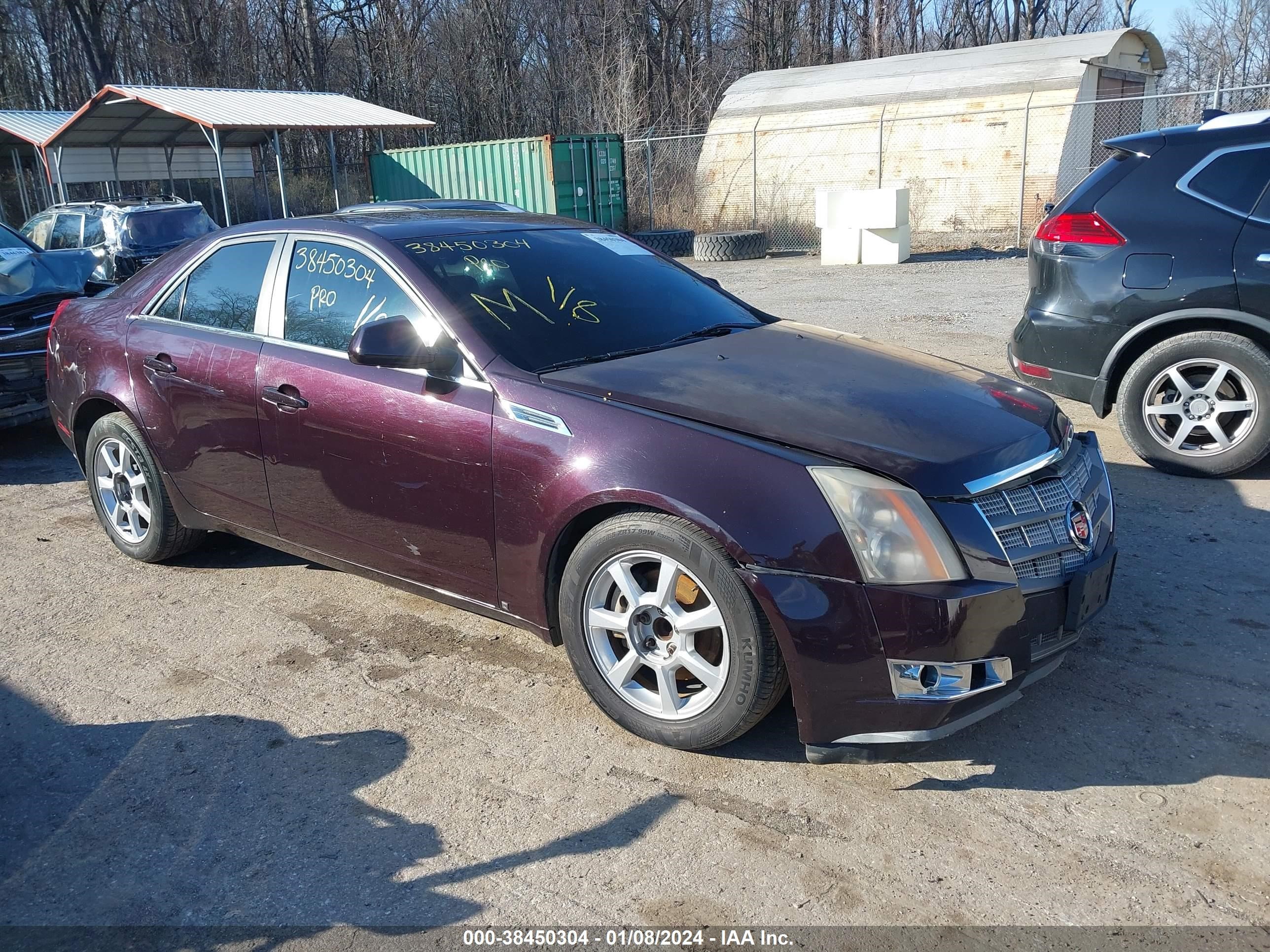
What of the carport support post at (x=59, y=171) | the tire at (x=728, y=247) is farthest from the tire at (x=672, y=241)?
the carport support post at (x=59, y=171)

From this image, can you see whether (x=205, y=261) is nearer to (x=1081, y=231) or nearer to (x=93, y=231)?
(x=1081, y=231)

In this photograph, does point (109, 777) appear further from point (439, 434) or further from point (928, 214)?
point (928, 214)

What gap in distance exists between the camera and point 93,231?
14.5 meters

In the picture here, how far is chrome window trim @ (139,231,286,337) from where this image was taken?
4.41 meters

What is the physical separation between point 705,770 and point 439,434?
59.0 inches

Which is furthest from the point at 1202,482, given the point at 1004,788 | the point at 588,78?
the point at 588,78

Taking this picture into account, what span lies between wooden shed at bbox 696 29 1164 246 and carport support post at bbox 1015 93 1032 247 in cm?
6

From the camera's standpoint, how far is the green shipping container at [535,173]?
2186 centimetres

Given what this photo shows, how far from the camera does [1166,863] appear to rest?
2723 millimetres

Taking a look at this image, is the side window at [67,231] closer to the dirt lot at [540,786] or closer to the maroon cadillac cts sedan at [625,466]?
the maroon cadillac cts sedan at [625,466]

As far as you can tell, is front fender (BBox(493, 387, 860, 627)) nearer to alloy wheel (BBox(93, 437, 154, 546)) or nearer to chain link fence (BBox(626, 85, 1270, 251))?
alloy wheel (BBox(93, 437, 154, 546))

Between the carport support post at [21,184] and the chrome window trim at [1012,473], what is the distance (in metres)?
30.8

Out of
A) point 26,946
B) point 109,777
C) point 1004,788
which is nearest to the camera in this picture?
point 26,946

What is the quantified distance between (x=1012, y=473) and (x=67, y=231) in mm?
15355
